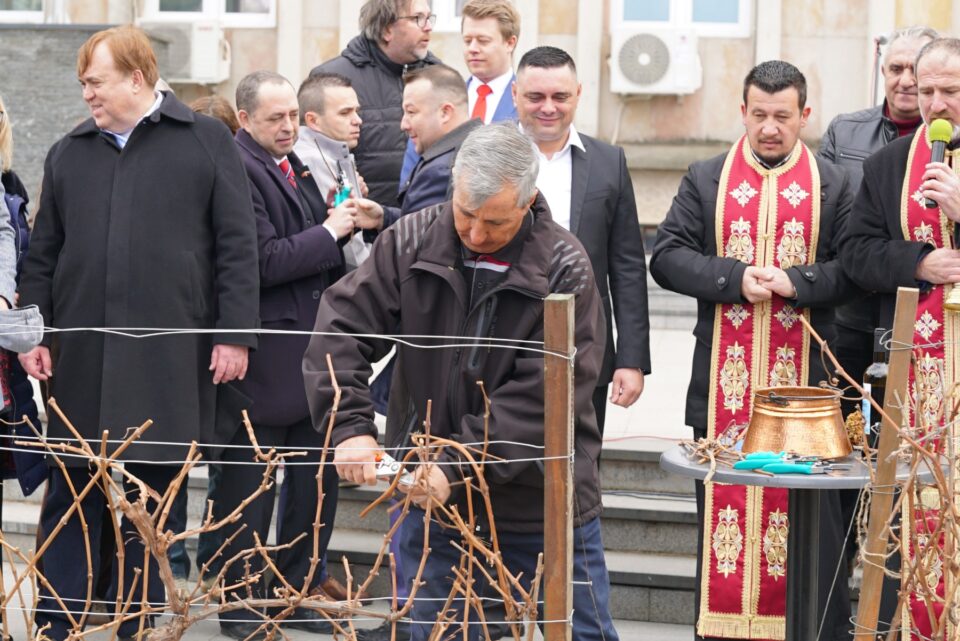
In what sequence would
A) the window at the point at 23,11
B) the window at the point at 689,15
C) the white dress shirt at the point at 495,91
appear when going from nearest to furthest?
the white dress shirt at the point at 495,91
the window at the point at 689,15
the window at the point at 23,11

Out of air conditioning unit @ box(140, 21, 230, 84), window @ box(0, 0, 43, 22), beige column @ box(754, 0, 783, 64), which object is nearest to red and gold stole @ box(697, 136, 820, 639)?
beige column @ box(754, 0, 783, 64)

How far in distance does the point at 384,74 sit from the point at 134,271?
188 centimetres

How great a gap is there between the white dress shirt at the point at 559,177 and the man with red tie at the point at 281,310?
0.73 meters

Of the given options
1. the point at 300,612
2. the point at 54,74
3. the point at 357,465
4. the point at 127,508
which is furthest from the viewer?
the point at 54,74

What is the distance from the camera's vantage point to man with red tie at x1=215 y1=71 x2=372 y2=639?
5711 millimetres

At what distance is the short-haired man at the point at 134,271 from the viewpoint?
17.5 feet

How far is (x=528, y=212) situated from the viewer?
13.8ft

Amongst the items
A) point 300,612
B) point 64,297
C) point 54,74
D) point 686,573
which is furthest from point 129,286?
point 54,74

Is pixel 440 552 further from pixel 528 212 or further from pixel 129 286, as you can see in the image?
pixel 129 286

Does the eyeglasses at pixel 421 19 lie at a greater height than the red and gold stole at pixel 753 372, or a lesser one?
greater

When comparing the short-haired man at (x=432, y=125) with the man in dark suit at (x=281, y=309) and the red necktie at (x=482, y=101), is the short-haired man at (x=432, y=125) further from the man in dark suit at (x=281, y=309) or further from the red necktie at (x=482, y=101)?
the red necktie at (x=482, y=101)

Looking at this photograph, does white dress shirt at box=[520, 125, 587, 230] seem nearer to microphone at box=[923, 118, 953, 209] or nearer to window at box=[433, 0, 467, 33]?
microphone at box=[923, 118, 953, 209]

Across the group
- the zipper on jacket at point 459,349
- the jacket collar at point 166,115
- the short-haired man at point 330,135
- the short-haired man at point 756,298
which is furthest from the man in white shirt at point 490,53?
the zipper on jacket at point 459,349

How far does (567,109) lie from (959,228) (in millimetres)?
1393
